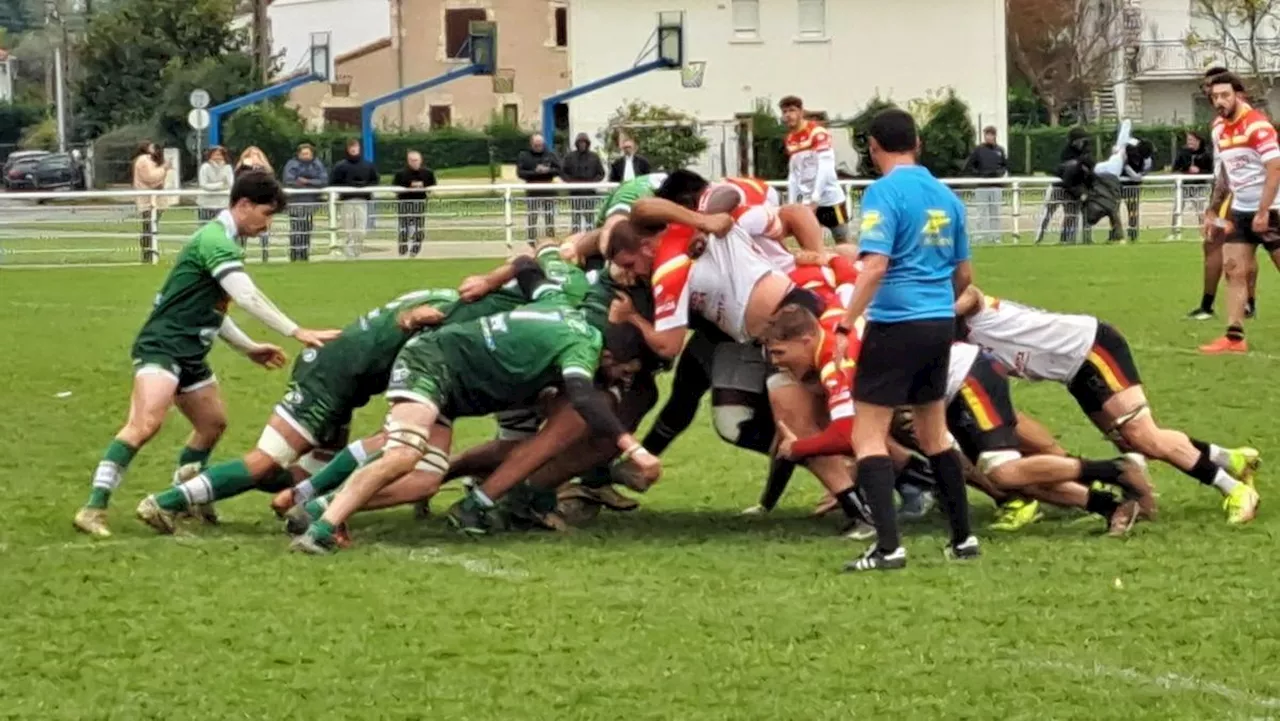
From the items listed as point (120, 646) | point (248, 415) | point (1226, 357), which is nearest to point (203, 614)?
point (120, 646)

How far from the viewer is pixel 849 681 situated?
6375 mm

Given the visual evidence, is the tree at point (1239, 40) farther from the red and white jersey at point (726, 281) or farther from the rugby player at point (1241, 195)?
the red and white jersey at point (726, 281)

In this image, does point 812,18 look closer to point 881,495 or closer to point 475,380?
point 475,380

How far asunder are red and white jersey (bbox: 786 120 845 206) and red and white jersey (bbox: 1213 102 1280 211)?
28.3ft

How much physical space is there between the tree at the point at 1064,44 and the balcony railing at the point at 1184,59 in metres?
1.89

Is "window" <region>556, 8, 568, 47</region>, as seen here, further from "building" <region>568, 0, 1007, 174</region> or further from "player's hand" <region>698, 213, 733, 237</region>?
"player's hand" <region>698, 213, 733, 237</region>

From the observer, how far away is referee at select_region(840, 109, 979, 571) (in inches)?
308

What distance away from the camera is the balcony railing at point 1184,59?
250ft

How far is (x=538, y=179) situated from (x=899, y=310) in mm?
24625

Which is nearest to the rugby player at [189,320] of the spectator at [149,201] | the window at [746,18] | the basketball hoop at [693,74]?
the spectator at [149,201]

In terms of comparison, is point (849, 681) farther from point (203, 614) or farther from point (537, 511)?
point (537, 511)

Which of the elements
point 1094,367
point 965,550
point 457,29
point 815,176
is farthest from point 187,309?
point 457,29

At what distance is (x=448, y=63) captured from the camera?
257 ft

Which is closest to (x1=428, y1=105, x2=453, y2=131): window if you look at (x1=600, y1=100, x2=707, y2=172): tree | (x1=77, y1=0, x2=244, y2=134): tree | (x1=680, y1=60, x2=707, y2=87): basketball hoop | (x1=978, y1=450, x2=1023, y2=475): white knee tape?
(x1=77, y1=0, x2=244, y2=134): tree
